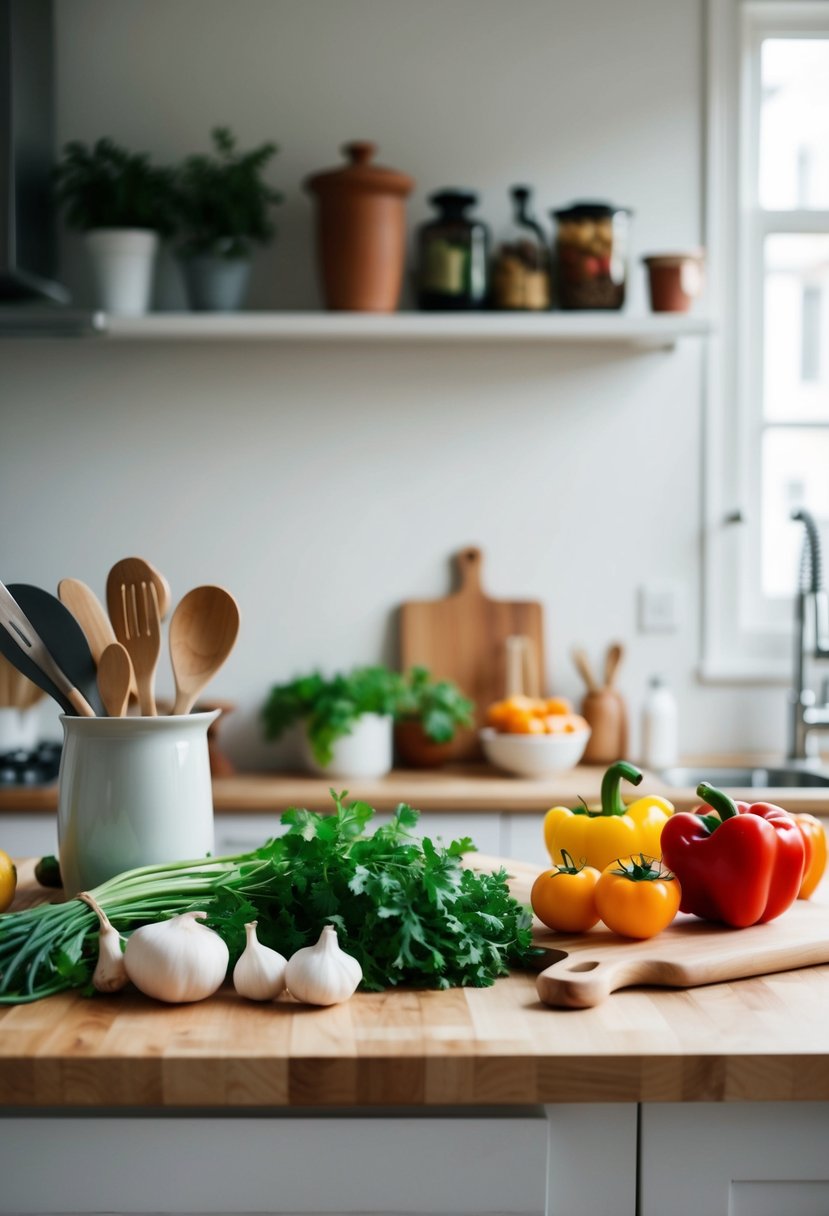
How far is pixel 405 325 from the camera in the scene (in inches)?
109

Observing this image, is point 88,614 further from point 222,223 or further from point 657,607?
point 657,607

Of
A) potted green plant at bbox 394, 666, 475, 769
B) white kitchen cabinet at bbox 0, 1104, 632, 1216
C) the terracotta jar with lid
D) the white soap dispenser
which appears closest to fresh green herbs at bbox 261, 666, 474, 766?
potted green plant at bbox 394, 666, 475, 769

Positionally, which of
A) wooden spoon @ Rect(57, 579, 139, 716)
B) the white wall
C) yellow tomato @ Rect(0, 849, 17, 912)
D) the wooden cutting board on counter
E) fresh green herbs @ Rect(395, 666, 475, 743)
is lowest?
the wooden cutting board on counter

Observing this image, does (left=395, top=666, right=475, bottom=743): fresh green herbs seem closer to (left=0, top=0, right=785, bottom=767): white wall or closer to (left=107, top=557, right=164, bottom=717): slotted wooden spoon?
(left=0, top=0, right=785, bottom=767): white wall

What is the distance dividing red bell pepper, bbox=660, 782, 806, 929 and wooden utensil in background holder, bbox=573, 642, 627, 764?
1.62 metres

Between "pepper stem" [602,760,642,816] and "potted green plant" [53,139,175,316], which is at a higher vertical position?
"potted green plant" [53,139,175,316]

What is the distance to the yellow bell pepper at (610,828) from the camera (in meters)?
1.37

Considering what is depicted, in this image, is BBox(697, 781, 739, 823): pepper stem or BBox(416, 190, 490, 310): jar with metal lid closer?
BBox(697, 781, 739, 823): pepper stem

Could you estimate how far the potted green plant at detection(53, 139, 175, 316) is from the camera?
2838 millimetres

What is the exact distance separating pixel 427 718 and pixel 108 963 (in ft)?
5.63

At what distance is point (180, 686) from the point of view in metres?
1.31

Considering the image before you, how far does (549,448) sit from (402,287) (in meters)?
0.54

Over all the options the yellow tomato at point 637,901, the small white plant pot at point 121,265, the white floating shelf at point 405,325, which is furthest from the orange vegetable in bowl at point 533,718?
the yellow tomato at point 637,901

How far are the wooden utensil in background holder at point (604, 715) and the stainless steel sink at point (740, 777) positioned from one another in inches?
5.7
